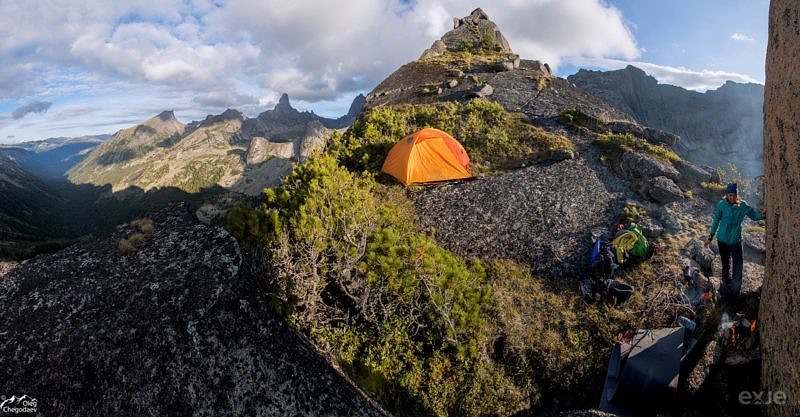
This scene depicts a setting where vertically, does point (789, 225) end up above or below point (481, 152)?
below

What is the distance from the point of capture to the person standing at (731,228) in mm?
9688

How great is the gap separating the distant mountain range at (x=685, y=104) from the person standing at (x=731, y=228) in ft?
478

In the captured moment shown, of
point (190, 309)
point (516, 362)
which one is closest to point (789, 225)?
point (516, 362)

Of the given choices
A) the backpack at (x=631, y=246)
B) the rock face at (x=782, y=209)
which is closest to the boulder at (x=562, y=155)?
the backpack at (x=631, y=246)

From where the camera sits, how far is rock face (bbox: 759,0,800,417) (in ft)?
19.6

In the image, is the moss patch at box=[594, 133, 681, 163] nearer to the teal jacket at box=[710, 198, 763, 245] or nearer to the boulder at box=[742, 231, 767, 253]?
the boulder at box=[742, 231, 767, 253]

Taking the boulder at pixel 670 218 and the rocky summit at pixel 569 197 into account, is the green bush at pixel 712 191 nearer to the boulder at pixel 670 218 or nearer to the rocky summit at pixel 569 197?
the rocky summit at pixel 569 197

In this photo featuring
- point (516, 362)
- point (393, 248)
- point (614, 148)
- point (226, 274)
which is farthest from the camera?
point (614, 148)

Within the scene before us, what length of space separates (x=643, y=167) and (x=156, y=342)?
2053cm

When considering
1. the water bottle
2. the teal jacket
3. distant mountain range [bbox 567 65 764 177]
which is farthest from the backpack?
distant mountain range [bbox 567 65 764 177]

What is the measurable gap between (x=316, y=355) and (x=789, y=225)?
8.56m

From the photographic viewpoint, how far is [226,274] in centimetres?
666

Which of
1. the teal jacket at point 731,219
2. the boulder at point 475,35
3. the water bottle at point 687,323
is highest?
the boulder at point 475,35

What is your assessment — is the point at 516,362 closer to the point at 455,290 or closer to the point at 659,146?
the point at 455,290
